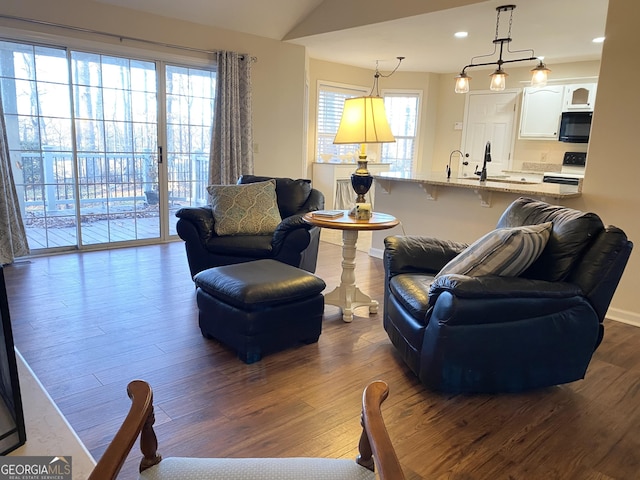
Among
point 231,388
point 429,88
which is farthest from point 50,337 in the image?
point 429,88

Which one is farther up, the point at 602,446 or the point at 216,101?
the point at 216,101

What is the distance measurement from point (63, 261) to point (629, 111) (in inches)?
193

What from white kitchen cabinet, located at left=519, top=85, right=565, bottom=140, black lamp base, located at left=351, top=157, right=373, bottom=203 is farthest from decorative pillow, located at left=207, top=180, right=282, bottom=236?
white kitchen cabinet, located at left=519, top=85, right=565, bottom=140

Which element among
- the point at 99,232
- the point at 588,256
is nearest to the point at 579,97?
the point at 588,256

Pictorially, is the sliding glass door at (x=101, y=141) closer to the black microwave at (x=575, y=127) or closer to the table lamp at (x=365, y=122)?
the table lamp at (x=365, y=122)

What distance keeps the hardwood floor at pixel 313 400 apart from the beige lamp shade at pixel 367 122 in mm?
1230

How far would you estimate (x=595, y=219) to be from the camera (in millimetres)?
2162

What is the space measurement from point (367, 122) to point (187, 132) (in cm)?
316

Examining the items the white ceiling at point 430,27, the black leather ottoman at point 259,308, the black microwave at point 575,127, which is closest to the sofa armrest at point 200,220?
the black leather ottoman at point 259,308

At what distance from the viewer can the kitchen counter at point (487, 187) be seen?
3.56m

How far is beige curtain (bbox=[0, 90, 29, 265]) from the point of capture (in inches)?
160

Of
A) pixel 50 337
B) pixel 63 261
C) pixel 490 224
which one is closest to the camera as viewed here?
pixel 50 337

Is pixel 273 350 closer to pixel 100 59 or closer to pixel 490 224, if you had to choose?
pixel 490 224

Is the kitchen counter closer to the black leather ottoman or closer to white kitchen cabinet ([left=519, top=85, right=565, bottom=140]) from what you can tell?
the black leather ottoman
